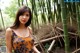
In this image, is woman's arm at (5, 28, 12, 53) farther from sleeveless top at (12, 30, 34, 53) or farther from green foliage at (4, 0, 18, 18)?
green foliage at (4, 0, 18, 18)

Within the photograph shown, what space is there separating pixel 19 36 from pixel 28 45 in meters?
0.11

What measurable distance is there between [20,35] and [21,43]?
8 cm

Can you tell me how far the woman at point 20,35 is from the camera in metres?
1.75

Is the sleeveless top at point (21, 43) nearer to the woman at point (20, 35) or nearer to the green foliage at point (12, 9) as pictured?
the woman at point (20, 35)

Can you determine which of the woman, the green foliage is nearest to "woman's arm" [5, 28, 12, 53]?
the woman

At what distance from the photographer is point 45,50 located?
3941mm

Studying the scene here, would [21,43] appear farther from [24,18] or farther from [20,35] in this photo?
[24,18]

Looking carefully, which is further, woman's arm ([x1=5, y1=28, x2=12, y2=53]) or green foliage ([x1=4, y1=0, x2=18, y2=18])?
green foliage ([x1=4, y1=0, x2=18, y2=18])

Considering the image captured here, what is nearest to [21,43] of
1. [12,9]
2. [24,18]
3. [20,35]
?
[20,35]

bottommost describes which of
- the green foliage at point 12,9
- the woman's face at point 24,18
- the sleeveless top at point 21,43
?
the green foliage at point 12,9

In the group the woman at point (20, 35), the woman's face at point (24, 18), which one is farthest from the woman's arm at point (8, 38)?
the woman's face at point (24, 18)

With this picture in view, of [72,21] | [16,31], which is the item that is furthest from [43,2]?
[16,31]

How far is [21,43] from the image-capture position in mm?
1755

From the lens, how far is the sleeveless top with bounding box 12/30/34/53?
175cm
